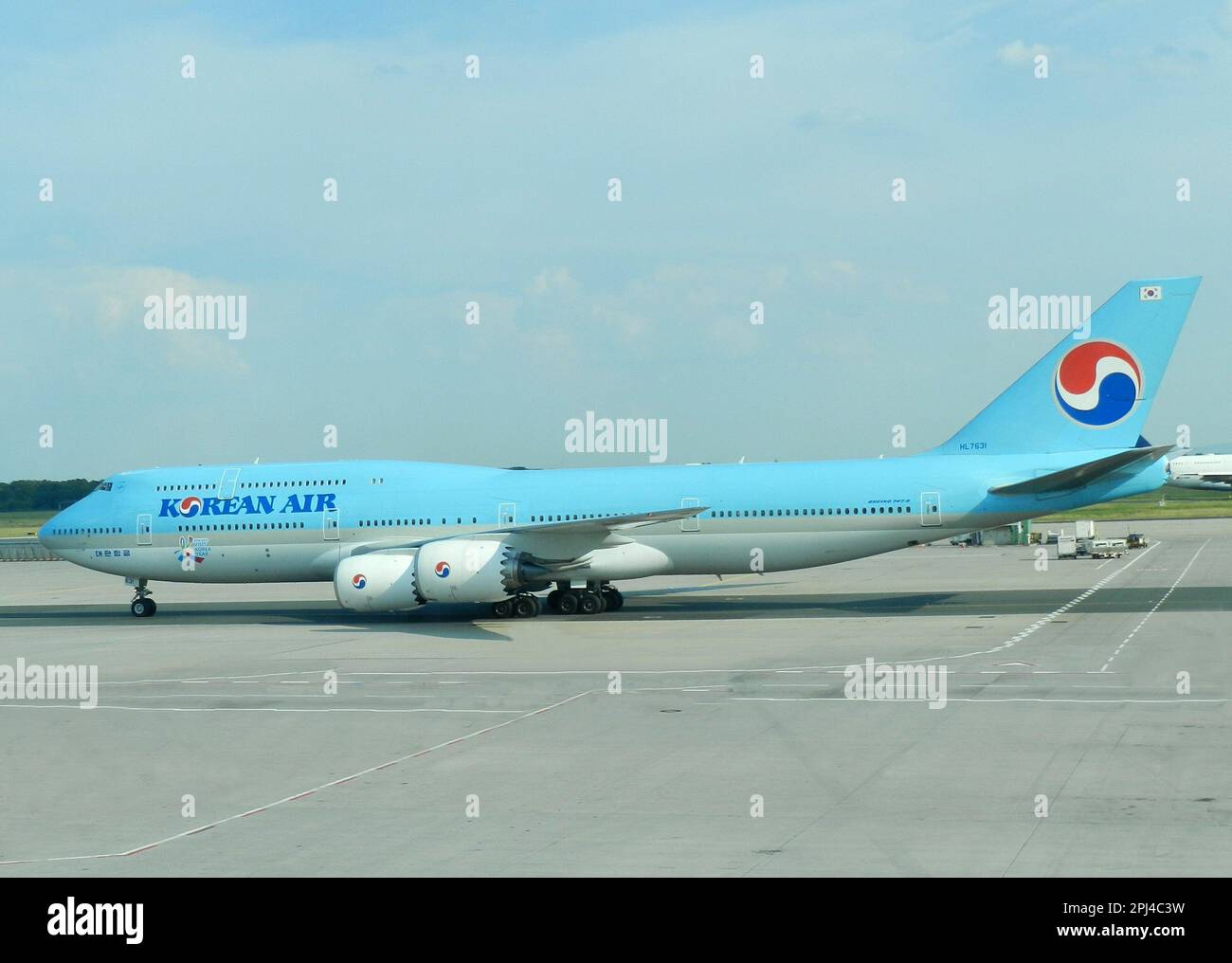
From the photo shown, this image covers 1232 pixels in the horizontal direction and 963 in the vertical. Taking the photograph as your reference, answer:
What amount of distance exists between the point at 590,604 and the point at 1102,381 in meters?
15.2

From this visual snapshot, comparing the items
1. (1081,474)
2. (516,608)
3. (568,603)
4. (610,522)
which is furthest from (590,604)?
(1081,474)

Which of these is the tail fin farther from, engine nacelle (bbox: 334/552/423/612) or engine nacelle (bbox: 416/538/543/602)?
engine nacelle (bbox: 334/552/423/612)

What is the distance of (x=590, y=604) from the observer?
34906 millimetres

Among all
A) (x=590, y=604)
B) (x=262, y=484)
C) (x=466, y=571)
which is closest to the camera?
(x=466, y=571)

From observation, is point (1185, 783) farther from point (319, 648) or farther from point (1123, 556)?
point (1123, 556)

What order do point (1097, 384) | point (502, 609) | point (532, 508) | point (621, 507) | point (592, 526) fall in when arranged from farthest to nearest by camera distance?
point (532, 508) → point (621, 507) → point (502, 609) → point (1097, 384) → point (592, 526)

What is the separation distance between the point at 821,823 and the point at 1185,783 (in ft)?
13.6

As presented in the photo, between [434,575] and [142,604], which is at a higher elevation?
[142,604]

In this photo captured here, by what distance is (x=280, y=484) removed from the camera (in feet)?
121

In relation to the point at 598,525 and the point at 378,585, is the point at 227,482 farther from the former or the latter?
the point at 598,525

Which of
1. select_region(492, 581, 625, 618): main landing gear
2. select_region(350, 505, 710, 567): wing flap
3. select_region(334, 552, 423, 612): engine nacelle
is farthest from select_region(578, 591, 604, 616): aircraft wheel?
select_region(334, 552, 423, 612): engine nacelle

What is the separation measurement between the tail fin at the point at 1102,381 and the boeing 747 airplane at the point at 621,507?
37 mm

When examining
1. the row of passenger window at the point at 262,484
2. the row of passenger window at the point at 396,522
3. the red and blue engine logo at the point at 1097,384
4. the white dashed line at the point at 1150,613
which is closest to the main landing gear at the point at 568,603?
the row of passenger window at the point at 396,522
